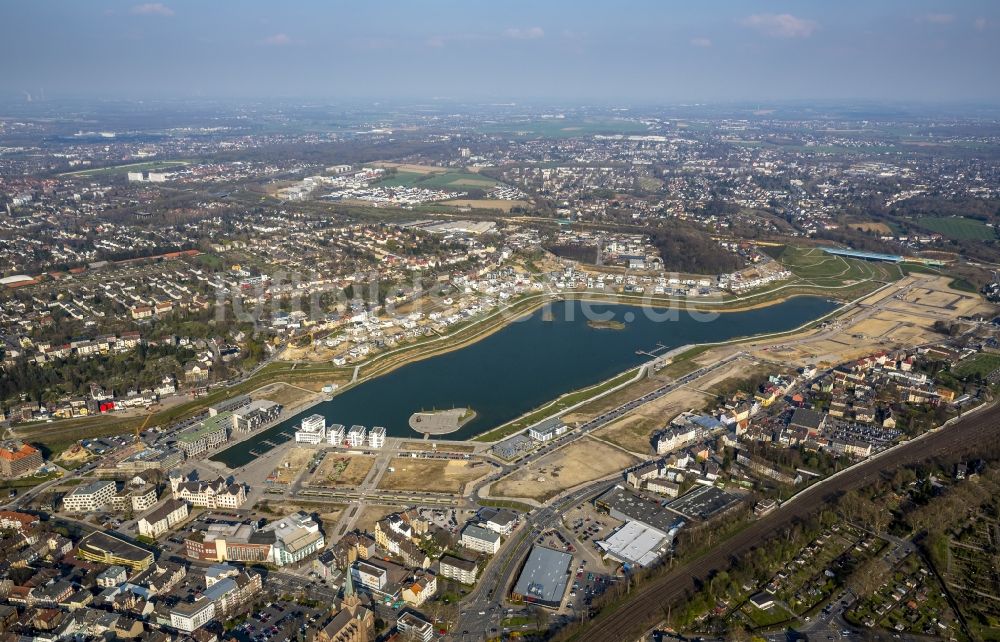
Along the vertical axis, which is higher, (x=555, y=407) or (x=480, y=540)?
(x=555, y=407)

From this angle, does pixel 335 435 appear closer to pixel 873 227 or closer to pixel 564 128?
pixel 873 227

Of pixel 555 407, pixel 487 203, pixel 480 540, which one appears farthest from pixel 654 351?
pixel 487 203

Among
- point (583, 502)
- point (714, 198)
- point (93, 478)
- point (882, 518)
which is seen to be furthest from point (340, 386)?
point (714, 198)

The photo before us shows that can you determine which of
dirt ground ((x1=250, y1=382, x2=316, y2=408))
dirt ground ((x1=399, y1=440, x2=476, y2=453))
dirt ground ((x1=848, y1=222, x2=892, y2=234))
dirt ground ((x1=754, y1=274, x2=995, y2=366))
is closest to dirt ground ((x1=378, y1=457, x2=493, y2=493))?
dirt ground ((x1=399, y1=440, x2=476, y2=453))

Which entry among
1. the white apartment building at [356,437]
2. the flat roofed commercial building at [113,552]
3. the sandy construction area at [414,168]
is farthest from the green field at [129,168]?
the flat roofed commercial building at [113,552]

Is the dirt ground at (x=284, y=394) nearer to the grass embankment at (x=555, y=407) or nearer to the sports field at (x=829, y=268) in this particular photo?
the grass embankment at (x=555, y=407)

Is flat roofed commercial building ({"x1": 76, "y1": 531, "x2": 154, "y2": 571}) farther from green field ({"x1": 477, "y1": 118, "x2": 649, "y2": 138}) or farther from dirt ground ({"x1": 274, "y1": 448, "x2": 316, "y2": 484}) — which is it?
green field ({"x1": 477, "y1": 118, "x2": 649, "y2": 138})
